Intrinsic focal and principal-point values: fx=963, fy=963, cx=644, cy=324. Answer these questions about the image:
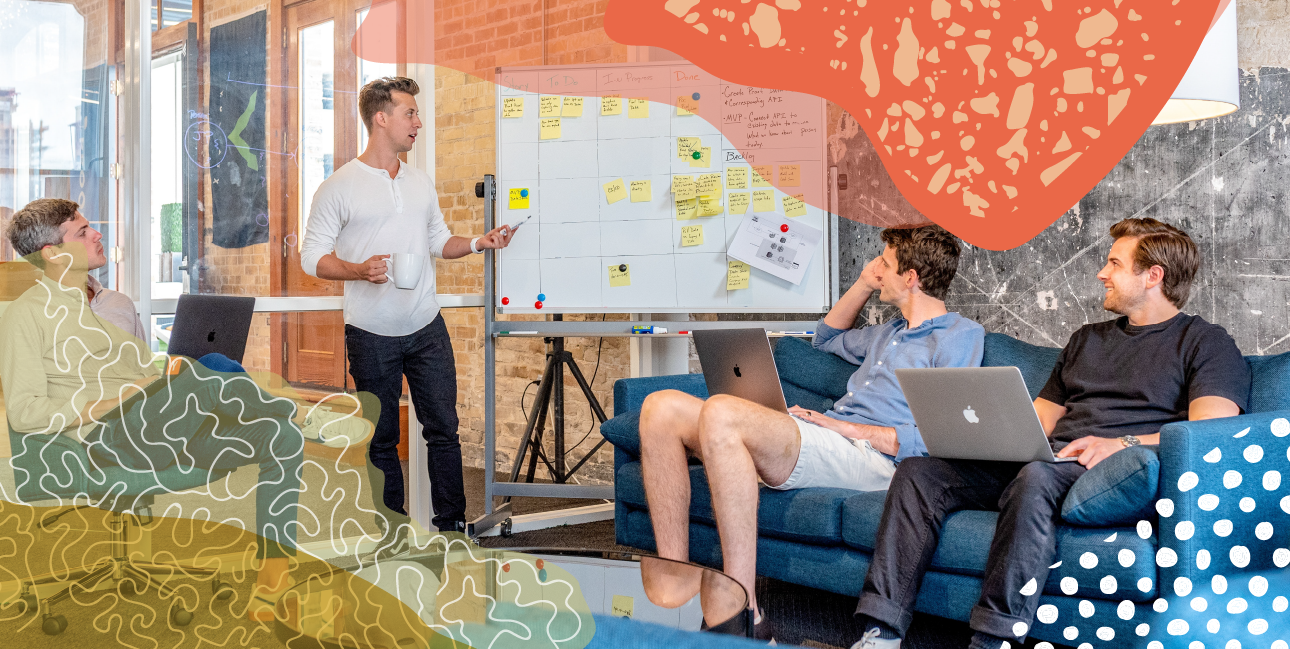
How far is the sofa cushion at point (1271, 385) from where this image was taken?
2299mm

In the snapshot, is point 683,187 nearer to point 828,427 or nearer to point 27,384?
point 828,427

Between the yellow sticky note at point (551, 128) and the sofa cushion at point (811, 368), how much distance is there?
115 centimetres

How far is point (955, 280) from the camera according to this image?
10.8ft

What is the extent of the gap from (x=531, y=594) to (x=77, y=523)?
72cm

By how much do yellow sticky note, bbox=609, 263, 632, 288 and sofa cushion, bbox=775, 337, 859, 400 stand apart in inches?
24.4

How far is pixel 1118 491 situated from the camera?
6.69 feet

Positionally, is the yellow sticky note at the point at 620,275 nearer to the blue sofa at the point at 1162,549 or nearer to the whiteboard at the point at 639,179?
the whiteboard at the point at 639,179

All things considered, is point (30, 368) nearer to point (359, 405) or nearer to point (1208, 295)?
point (359, 405)

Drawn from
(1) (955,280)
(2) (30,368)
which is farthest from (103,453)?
(1) (955,280)

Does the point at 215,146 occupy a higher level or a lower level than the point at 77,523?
higher

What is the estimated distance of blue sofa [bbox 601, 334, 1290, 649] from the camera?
193 cm

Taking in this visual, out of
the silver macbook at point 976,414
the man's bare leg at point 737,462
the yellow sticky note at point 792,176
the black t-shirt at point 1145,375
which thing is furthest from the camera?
the yellow sticky note at point 792,176

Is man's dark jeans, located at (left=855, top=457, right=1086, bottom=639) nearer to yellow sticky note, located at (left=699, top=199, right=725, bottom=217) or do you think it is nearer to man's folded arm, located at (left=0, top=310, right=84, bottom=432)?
yellow sticky note, located at (left=699, top=199, right=725, bottom=217)

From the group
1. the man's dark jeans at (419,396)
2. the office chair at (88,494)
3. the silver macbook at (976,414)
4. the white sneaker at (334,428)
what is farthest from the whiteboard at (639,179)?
the office chair at (88,494)
